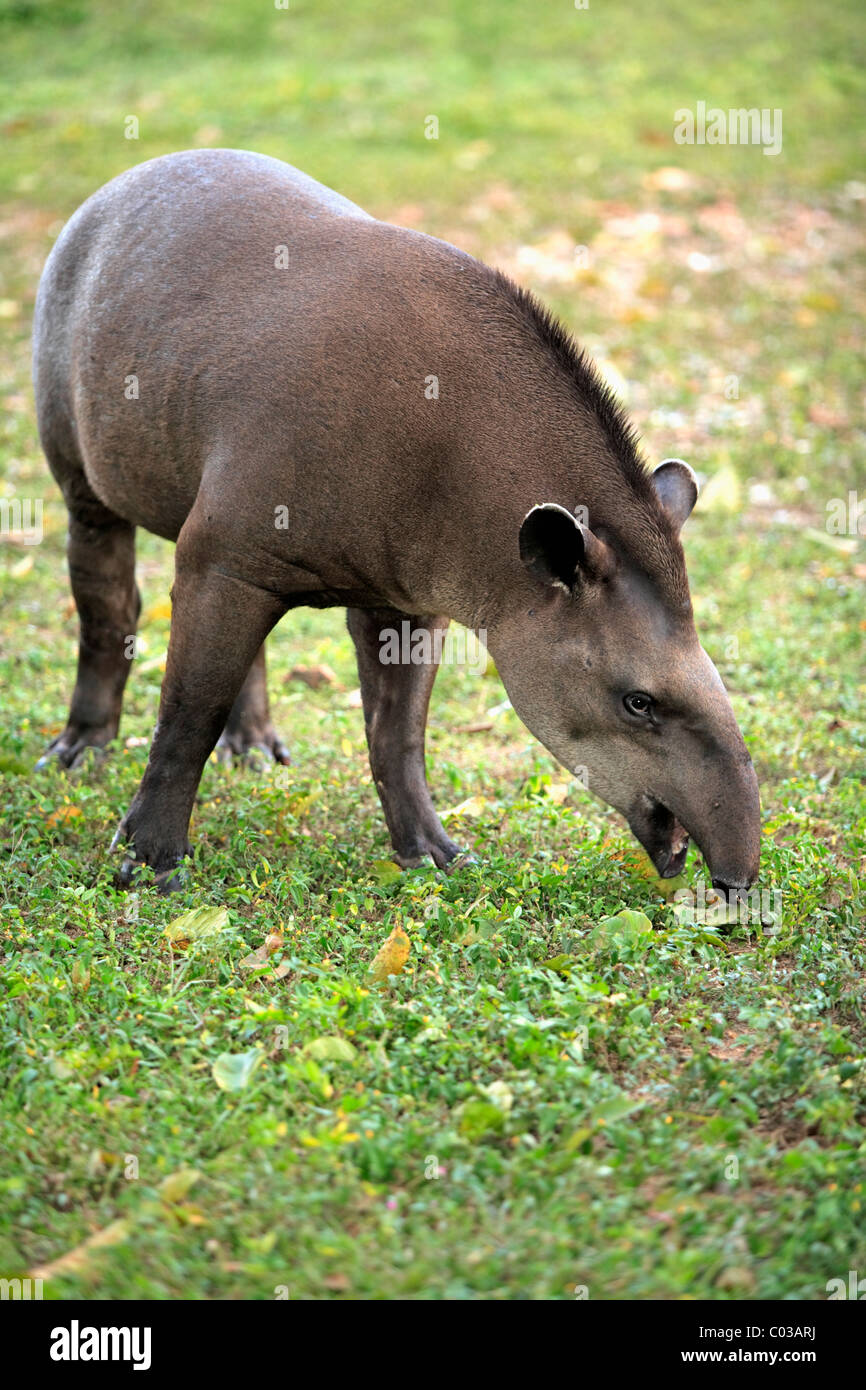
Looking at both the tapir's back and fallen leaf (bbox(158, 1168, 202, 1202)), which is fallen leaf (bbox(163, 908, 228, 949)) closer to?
fallen leaf (bbox(158, 1168, 202, 1202))

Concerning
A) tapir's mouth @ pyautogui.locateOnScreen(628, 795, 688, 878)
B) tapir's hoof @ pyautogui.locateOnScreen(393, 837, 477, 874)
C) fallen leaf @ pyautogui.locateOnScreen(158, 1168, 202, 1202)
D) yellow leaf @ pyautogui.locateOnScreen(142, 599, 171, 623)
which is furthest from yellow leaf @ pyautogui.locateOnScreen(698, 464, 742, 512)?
fallen leaf @ pyautogui.locateOnScreen(158, 1168, 202, 1202)

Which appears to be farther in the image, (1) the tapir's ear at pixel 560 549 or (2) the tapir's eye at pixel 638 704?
(2) the tapir's eye at pixel 638 704

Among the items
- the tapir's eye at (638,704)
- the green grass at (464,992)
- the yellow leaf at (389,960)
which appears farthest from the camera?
the tapir's eye at (638,704)

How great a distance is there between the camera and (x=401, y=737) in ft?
19.0

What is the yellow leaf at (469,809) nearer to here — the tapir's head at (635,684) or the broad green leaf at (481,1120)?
the tapir's head at (635,684)

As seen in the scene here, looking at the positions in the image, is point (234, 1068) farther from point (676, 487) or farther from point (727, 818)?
point (676, 487)

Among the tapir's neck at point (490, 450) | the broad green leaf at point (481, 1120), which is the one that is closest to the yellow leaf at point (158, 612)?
the tapir's neck at point (490, 450)

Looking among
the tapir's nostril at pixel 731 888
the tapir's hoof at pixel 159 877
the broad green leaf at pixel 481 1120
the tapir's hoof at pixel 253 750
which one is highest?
the tapir's hoof at pixel 253 750

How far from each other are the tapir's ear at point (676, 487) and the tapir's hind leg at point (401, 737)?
3.47ft

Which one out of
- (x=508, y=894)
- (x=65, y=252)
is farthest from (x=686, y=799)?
(x=65, y=252)

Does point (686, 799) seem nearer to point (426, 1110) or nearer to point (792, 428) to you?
point (426, 1110)

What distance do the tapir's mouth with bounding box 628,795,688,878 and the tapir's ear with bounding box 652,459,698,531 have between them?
1137 mm

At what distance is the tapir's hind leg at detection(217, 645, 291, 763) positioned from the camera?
268 inches

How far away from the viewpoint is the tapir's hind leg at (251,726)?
681cm
